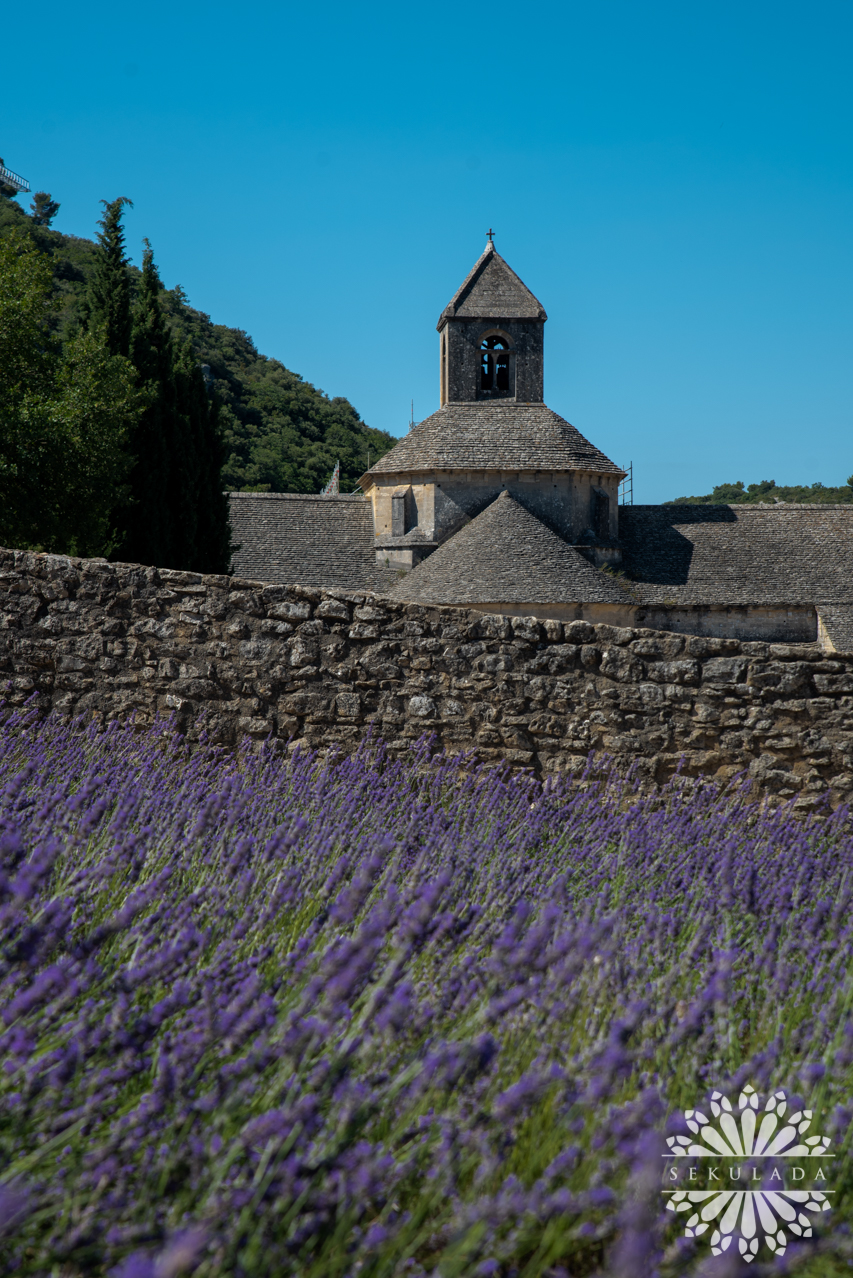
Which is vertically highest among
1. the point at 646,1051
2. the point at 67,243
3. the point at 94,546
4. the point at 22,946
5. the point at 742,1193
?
the point at 67,243

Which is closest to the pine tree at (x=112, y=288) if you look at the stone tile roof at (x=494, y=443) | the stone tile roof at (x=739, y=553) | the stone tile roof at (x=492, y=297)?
the stone tile roof at (x=494, y=443)

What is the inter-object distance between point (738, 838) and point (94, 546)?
14094 millimetres

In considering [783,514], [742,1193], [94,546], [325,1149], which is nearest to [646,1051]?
[742,1193]

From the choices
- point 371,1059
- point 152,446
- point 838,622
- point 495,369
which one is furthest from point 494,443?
point 371,1059

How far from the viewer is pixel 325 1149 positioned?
1.59 m

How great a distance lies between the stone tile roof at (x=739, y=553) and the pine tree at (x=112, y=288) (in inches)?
587

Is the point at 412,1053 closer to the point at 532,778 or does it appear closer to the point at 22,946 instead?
the point at 22,946

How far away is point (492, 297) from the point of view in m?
29.4

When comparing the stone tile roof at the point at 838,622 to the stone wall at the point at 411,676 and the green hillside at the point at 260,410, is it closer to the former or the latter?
the stone wall at the point at 411,676

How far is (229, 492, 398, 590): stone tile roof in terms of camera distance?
2597 centimetres

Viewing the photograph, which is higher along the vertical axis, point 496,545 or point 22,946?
point 496,545

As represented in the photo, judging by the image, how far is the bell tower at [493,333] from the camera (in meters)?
29.2

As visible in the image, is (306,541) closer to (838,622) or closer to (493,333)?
(493,333)

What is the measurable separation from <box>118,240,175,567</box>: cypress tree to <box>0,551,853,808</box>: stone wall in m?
12.4
